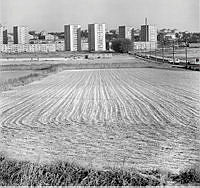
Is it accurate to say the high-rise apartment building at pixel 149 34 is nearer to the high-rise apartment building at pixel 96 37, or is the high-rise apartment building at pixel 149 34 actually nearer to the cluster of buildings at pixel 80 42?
the cluster of buildings at pixel 80 42

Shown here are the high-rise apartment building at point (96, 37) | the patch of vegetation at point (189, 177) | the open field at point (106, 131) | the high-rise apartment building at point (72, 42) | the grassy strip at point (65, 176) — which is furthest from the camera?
the high-rise apartment building at point (96, 37)

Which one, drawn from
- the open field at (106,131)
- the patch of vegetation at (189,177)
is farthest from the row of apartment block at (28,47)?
the patch of vegetation at (189,177)

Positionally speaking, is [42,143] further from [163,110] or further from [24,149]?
[163,110]

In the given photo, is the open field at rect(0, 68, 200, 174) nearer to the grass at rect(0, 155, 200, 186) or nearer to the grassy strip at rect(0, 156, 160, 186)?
the grass at rect(0, 155, 200, 186)

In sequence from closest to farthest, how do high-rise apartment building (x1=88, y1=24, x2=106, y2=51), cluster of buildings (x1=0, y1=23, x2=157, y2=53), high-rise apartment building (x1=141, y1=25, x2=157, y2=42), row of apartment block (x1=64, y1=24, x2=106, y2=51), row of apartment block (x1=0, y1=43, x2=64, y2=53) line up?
row of apartment block (x1=0, y1=43, x2=64, y2=53), cluster of buildings (x1=0, y1=23, x2=157, y2=53), high-rise apartment building (x1=88, y1=24, x2=106, y2=51), row of apartment block (x1=64, y1=24, x2=106, y2=51), high-rise apartment building (x1=141, y1=25, x2=157, y2=42)

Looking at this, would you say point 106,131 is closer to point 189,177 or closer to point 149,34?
point 189,177

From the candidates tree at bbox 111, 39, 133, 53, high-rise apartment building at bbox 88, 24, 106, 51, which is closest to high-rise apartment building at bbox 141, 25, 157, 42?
high-rise apartment building at bbox 88, 24, 106, 51

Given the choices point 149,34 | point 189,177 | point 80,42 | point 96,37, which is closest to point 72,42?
point 80,42
